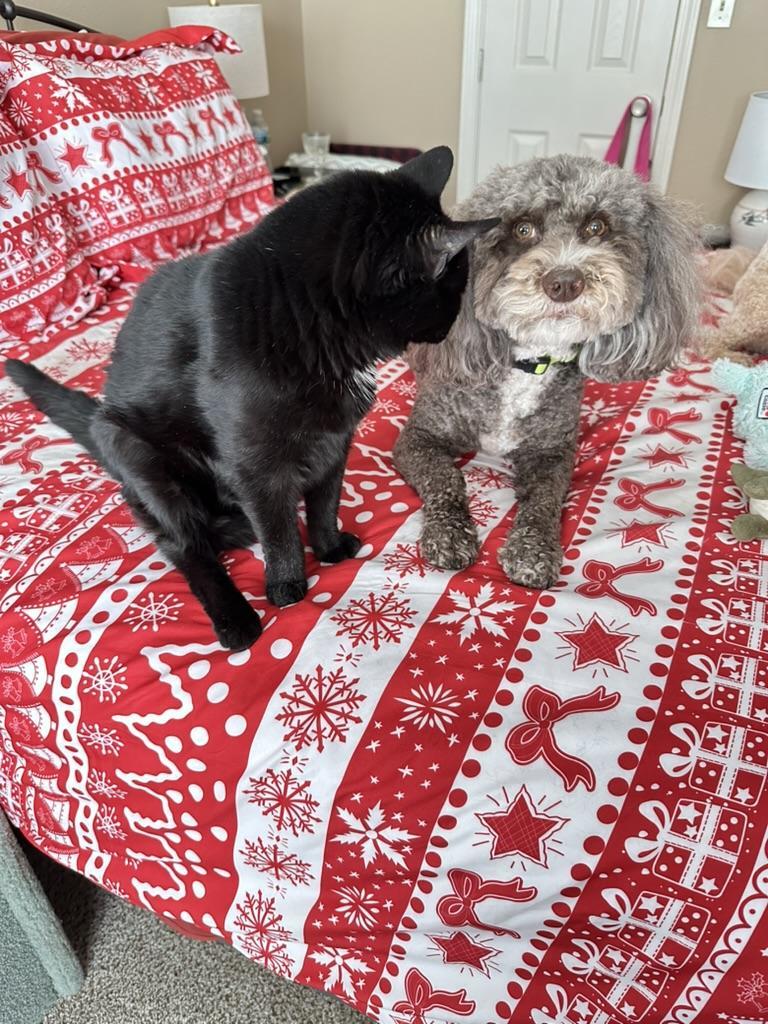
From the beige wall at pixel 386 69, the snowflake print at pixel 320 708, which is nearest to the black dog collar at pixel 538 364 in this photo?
the snowflake print at pixel 320 708

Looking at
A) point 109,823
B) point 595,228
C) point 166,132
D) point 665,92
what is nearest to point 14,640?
point 109,823

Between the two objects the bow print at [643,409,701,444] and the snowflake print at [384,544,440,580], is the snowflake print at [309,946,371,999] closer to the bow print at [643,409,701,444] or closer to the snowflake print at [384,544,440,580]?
the snowflake print at [384,544,440,580]

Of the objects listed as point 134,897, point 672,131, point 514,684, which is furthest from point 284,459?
point 672,131

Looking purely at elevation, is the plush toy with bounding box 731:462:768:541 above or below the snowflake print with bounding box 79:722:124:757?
above

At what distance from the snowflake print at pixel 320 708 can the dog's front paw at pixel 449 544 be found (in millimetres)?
262

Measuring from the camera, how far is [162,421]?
3.47 feet

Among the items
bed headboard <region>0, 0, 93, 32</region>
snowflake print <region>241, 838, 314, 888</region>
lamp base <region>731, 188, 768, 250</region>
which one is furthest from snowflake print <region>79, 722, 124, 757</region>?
lamp base <region>731, 188, 768, 250</region>

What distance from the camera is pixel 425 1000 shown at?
83 cm

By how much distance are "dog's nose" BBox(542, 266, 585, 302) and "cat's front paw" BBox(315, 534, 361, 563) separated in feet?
1.68

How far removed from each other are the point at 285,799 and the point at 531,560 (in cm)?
48

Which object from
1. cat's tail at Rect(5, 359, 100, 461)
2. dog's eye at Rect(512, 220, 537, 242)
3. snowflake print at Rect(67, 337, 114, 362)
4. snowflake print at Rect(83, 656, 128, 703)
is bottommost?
snowflake print at Rect(83, 656, 128, 703)

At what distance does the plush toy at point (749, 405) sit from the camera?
1217mm

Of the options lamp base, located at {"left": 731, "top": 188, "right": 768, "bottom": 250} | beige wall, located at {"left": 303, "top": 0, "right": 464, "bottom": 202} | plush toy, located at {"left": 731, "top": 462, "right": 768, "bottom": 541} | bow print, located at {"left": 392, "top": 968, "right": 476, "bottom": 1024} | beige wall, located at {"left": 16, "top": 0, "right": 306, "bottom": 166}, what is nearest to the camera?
bow print, located at {"left": 392, "top": 968, "right": 476, "bottom": 1024}

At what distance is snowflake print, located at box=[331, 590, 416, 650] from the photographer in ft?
3.01
